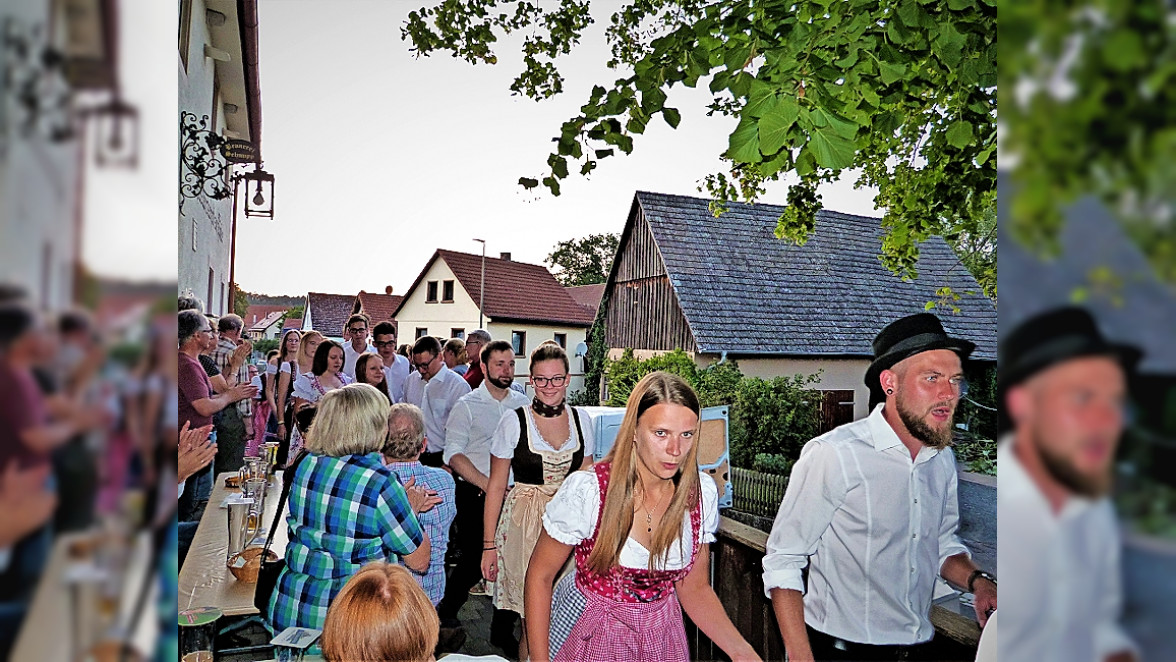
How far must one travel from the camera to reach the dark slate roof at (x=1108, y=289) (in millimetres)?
391

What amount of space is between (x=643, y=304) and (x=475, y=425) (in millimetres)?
2009

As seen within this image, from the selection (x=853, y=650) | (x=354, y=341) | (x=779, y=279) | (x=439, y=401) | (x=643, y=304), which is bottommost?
(x=853, y=650)

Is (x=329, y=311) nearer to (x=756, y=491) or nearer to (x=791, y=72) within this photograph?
(x=756, y=491)

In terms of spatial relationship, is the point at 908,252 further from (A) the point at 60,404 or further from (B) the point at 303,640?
(A) the point at 60,404

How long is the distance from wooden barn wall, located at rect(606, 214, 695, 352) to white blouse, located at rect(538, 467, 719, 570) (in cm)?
319

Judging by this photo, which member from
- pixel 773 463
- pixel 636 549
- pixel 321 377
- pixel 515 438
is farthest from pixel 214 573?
pixel 773 463

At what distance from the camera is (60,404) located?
43 cm

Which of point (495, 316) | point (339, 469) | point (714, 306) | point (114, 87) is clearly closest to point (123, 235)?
point (114, 87)

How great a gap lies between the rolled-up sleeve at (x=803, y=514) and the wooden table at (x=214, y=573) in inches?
64.0

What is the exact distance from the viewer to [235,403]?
16.4 feet

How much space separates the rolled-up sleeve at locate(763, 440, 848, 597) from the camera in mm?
2121

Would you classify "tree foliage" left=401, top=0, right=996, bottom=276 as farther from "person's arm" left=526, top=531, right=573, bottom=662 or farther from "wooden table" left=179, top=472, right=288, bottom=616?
"wooden table" left=179, top=472, right=288, bottom=616

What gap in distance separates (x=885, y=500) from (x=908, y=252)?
1878 mm

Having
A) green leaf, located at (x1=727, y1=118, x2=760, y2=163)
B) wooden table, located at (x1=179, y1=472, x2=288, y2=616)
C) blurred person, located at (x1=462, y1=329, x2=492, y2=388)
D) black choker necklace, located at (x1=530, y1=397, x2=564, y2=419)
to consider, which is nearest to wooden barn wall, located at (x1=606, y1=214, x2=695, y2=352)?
blurred person, located at (x1=462, y1=329, x2=492, y2=388)
